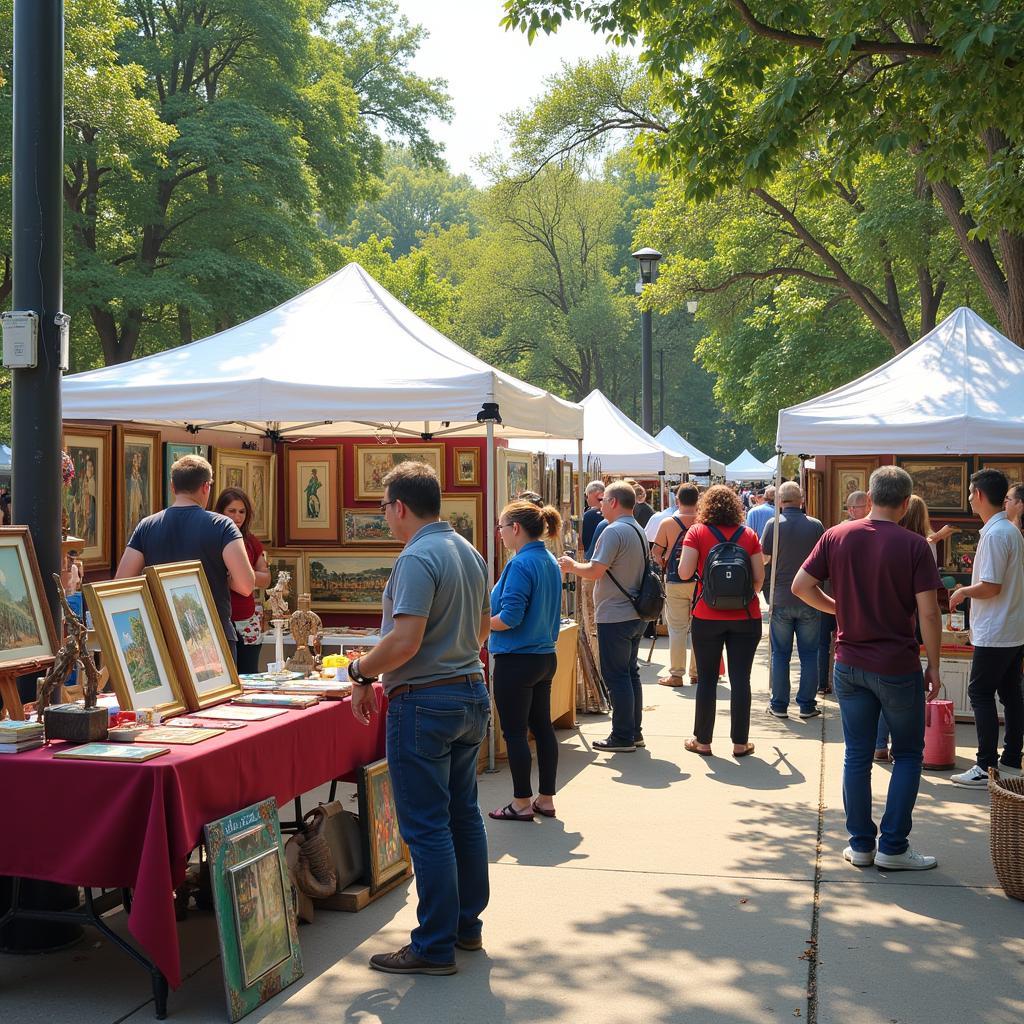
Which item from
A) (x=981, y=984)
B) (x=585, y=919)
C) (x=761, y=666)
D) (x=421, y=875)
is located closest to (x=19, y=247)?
(x=421, y=875)

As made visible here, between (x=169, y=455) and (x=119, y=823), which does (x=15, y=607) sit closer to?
(x=119, y=823)

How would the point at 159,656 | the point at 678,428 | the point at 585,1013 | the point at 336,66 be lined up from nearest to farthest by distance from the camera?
the point at 585,1013, the point at 159,656, the point at 336,66, the point at 678,428

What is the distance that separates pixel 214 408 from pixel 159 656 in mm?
2900

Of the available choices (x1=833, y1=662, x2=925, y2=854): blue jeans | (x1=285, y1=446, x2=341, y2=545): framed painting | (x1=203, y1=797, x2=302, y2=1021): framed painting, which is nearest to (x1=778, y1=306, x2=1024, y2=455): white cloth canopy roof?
(x1=285, y1=446, x2=341, y2=545): framed painting

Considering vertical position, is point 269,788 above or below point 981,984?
above

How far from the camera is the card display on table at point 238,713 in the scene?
4.90 meters

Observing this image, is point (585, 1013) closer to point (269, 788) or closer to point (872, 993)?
point (872, 993)

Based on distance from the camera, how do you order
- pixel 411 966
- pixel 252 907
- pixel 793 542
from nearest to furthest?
pixel 252 907, pixel 411 966, pixel 793 542

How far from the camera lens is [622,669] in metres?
8.67

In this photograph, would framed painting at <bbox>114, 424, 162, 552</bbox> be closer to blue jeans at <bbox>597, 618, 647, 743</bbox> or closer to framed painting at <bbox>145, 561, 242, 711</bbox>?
framed painting at <bbox>145, 561, 242, 711</bbox>

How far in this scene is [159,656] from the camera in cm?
493

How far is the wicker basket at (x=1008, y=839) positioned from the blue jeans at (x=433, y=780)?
2.54 metres

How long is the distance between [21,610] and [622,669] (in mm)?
4833

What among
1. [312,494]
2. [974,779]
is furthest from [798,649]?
[312,494]
